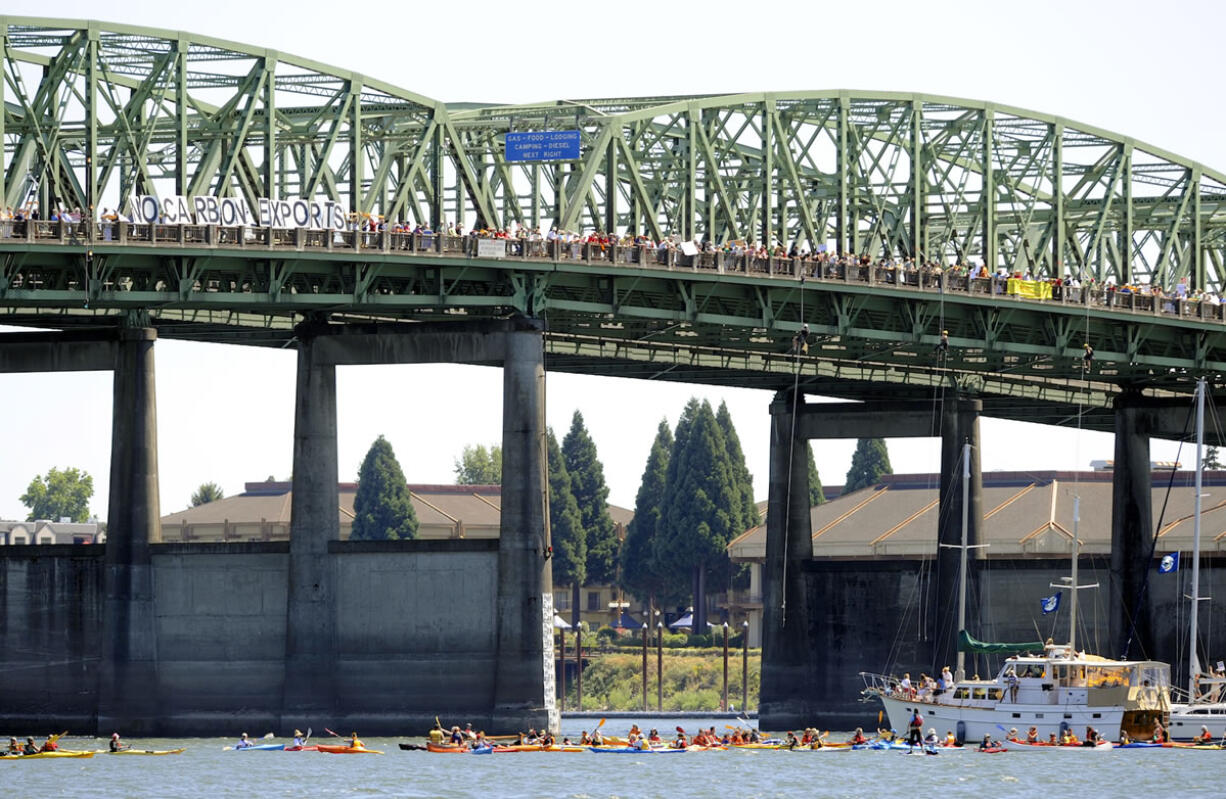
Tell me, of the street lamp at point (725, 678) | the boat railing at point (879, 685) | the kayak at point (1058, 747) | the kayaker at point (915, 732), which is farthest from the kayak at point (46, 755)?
the street lamp at point (725, 678)

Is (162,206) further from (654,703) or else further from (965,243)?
(654,703)

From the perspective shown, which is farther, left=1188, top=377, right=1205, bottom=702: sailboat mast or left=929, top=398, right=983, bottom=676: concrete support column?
left=929, top=398, right=983, bottom=676: concrete support column

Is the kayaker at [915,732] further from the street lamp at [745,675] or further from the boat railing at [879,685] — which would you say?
the street lamp at [745,675]

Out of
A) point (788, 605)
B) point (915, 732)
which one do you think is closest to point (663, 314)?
point (915, 732)

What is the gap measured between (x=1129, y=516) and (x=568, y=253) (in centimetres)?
4287

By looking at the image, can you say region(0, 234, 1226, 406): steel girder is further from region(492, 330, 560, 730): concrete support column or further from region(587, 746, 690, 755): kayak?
region(587, 746, 690, 755): kayak

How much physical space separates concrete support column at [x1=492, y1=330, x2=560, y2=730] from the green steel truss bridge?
11.6 ft

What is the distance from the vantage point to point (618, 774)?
107m

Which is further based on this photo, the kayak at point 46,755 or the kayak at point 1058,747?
the kayak at point 1058,747

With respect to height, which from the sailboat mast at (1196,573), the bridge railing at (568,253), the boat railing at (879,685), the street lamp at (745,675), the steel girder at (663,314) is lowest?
the street lamp at (745,675)

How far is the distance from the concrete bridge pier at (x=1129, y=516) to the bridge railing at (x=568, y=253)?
9590mm

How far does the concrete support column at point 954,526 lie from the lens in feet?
479

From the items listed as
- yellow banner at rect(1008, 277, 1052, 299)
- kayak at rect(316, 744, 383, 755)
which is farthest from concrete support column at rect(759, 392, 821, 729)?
kayak at rect(316, 744, 383, 755)

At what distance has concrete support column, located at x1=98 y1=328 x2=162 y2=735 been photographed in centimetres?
12456
